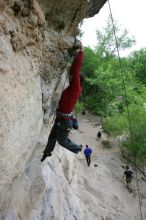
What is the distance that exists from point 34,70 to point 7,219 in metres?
3.47

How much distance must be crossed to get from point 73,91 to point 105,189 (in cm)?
1151

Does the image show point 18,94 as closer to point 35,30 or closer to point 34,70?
point 34,70

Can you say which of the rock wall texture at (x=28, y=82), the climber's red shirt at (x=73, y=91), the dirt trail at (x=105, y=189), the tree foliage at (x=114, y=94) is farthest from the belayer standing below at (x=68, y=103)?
the tree foliage at (x=114, y=94)

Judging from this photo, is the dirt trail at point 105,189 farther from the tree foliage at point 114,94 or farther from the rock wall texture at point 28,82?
the rock wall texture at point 28,82

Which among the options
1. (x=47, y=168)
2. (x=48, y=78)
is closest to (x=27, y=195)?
(x=47, y=168)

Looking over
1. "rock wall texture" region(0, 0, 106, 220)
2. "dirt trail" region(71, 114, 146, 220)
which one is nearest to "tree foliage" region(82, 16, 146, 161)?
"dirt trail" region(71, 114, 146, 220)

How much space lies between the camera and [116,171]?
18734mm

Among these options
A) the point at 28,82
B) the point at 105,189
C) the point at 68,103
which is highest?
the point at 28,82

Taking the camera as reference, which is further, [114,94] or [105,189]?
[114,94]

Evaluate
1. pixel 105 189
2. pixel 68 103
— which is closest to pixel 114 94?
pixel 105 189

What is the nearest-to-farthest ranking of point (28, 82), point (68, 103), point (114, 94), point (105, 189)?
point (28, 82) → point (68, 103) → point (105, 189) → point (114, 94)

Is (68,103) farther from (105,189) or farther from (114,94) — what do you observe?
(114,94)

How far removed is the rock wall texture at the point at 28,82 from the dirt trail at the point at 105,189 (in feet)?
20.2

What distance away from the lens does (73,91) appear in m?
5.88
